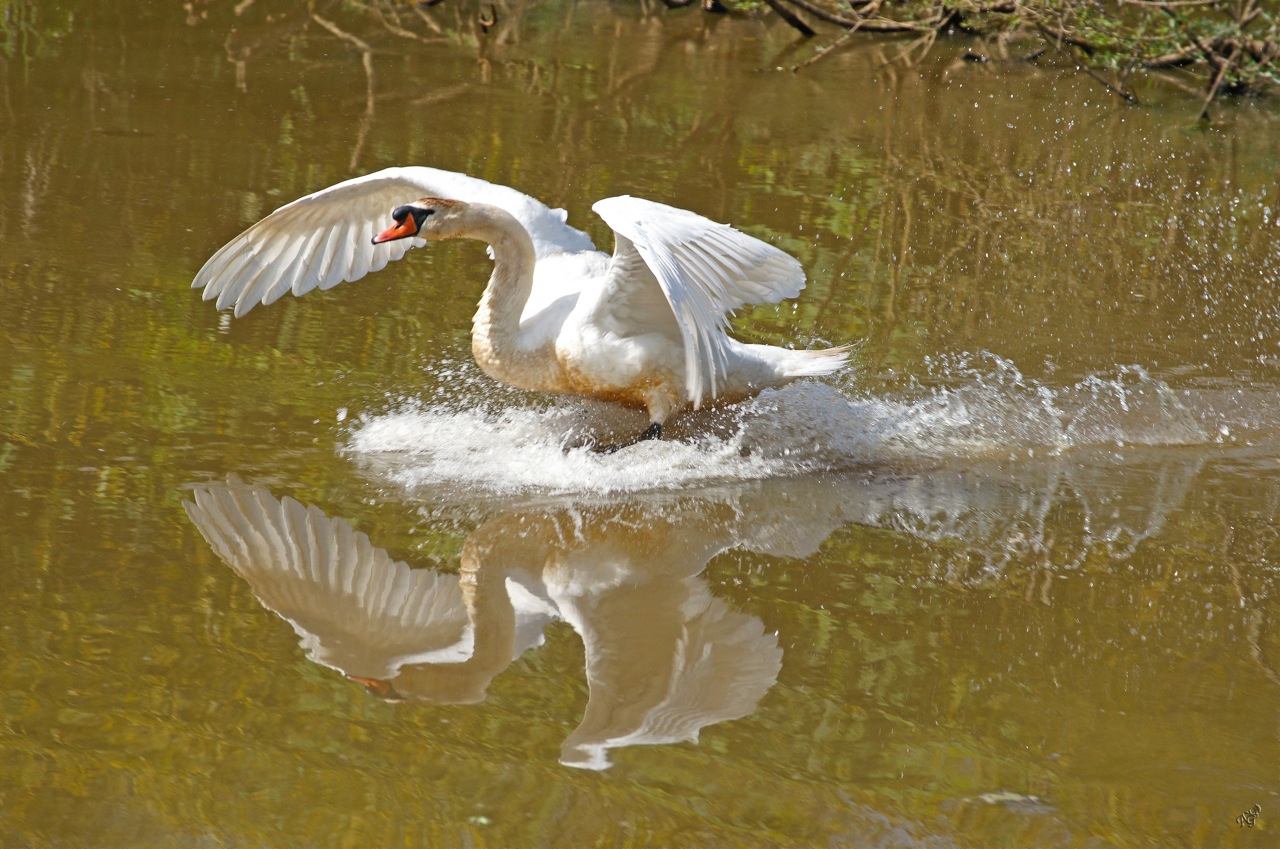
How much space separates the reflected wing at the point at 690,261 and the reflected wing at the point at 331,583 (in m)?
1.08

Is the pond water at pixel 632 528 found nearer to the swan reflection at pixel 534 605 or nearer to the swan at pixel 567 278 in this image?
the swan reflection at pixel 534 605

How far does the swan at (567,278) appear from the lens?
4.68 m

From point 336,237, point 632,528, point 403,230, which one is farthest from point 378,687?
point 336,237

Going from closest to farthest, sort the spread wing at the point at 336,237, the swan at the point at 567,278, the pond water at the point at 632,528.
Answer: the pond water at the point at 632,528 → the swan at the point at 567,278 → the spread wing at the point at 336,237

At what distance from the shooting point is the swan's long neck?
5145 mm

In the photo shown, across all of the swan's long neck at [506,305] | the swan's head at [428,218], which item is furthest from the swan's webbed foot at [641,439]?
the swan's head at [428,218]

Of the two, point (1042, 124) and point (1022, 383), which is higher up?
point (1042, 124)

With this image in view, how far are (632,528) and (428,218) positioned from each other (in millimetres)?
1387

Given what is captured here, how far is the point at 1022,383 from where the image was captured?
620 cm

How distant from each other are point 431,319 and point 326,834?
12.4 ft

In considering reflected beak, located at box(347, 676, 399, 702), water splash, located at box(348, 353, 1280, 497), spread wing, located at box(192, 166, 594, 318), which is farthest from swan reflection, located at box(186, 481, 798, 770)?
spread wing, located at box(192, 166, 594, 318)

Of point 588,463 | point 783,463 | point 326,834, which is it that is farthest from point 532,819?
point 783,463

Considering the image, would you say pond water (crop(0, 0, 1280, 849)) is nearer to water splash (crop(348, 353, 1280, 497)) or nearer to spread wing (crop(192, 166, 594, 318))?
water splash (crop(348, 353, 1280, 497))

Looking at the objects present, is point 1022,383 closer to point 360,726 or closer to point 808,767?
point 808,767
